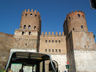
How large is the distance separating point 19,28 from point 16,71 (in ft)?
39.2

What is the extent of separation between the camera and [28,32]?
17109 millimetres

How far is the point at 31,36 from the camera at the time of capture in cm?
1680

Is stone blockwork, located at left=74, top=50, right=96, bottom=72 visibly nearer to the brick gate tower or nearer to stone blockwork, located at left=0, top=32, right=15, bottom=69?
the brick gate tower

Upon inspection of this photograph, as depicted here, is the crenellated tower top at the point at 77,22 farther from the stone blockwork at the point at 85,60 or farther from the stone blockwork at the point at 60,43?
the stone blockwork at the point at 85,60

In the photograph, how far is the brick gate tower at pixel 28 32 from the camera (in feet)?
52.4

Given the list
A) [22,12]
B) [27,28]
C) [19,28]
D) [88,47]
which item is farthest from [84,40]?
[22,12]

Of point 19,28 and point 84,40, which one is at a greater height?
point 19,28

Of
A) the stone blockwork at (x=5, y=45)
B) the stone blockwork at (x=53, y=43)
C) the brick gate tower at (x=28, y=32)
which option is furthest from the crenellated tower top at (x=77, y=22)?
the stone blockwork at (x=5, y=45)

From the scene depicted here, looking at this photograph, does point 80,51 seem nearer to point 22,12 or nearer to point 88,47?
point 88,47

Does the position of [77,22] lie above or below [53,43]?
A: above

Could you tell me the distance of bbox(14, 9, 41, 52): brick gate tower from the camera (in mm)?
15969

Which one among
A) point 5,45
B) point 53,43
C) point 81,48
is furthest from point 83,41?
point 5,45

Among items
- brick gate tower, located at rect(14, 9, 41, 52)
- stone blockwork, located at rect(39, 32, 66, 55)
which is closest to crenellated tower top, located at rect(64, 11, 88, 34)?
stone blockwork, located at rect(39, 32, 66, 55)

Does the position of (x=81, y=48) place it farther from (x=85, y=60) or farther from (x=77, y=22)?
(x=77, y=22)
